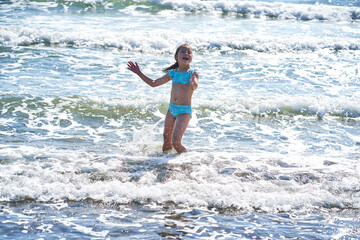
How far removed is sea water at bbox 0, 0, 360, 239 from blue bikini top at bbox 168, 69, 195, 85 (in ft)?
3.45

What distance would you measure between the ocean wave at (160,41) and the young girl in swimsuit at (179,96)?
736cm

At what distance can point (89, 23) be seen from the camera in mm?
17203

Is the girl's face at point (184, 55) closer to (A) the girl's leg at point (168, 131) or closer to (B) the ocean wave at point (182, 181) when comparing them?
(A) the girl's leg at point (168, 131)

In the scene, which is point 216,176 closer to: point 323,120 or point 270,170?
point 270,170

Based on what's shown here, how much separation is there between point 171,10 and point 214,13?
1.89 metres

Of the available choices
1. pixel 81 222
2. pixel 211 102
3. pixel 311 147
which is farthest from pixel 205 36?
pixel 81 222

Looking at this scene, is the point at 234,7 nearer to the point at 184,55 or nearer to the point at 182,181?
the point at 184,55

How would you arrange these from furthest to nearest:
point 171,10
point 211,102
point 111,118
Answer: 1. point 171,10
2. point 211,102
3. point 111,118

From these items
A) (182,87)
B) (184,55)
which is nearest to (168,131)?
(182,87)

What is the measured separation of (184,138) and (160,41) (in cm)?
748

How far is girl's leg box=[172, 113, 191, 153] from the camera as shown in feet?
21.1

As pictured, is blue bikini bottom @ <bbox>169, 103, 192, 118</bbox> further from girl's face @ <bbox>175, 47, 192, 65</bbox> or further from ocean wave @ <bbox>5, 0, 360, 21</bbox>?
ocean wave @ <bbox>5, 0, 360, 21</bbox>

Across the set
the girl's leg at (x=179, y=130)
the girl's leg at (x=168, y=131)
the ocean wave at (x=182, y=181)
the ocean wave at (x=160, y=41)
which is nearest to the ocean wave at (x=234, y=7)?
the ocean wave at (x=160, y=41)

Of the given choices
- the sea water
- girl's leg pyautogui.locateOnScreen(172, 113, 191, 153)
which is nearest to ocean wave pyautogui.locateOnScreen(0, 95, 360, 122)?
the sea water
